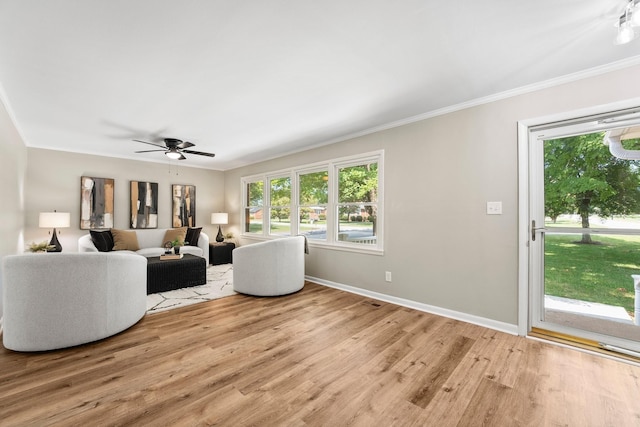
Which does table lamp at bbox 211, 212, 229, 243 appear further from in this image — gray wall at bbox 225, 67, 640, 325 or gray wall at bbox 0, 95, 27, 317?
gray wall at bbox 225, 67, 640, 325

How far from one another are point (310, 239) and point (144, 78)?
10.7ft

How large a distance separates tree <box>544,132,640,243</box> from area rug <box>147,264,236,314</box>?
4065 mm

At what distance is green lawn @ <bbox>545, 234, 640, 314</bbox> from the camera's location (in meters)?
2.28

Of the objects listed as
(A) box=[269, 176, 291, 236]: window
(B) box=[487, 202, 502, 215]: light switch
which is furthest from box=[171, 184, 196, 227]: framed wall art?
(B) box=[487, 202, 502, 215]: light switch

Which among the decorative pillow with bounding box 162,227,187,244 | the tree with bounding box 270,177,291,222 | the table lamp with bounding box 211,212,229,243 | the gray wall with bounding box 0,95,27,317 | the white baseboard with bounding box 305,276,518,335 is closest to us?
the white baseboard with bounding box 305,276,518,335

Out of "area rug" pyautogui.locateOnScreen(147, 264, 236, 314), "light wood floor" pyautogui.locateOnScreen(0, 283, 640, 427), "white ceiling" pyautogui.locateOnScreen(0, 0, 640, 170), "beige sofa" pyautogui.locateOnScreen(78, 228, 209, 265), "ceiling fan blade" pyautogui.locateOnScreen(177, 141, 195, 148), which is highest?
"white ceiling" pyautogui.locateOnScreen(0, 0, 640, 170)

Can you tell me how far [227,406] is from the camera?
1628 millimetres

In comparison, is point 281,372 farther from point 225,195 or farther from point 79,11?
point 225,195

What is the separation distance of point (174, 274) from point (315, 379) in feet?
10.0

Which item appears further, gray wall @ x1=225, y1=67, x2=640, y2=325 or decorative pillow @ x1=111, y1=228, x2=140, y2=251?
decorative pillow @ x1=111, y1=228, x2=140, y2=251

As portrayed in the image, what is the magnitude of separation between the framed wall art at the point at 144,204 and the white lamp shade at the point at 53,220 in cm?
119

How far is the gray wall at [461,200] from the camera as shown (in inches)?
104

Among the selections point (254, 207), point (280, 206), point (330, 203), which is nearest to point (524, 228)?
point (330, 203)

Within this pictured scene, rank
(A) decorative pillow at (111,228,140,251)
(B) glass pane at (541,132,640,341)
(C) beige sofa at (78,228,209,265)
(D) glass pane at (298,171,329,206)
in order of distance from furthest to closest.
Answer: (C) beige sofa at (78,228,209,265)
(A) decorative pillow at (111,228,140,251)
(D) glass pane at (298,171,329,206)
(B) glass pane at (541,132,640,341)
